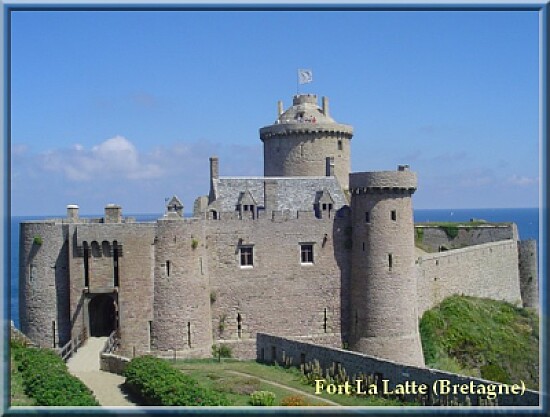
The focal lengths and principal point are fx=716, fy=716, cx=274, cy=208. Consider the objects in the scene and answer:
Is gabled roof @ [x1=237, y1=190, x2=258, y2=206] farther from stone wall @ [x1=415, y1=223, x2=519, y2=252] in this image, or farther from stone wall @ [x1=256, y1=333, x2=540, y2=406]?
stone wall @ [x1=415, y1=223, x2=519, y2=252]

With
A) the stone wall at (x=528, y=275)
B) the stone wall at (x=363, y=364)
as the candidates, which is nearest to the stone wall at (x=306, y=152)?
the stone wall at (x=363, y=364)

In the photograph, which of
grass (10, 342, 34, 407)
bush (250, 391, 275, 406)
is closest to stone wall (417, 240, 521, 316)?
→ bush (250, 391, 275, 406)

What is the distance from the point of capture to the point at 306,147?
135 ft

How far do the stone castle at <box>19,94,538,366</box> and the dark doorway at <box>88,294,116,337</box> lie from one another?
7 centimetres

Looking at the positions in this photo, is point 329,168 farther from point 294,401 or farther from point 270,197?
point 294,401

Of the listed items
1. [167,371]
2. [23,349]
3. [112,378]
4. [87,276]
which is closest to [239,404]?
[167,371]

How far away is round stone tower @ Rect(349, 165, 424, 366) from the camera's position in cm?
3375

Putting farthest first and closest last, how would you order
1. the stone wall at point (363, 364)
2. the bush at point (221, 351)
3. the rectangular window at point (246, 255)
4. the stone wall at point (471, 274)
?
the stone wall at point (471, 274), the rectangular window at point (246, 255), the bush at point (221, 351), the stone wall at point (363, 364)

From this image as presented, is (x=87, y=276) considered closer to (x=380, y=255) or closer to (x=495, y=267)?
(x=380, y=255)

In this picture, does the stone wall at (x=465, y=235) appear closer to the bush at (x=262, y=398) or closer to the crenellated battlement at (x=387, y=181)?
the crenellated battlement at (x=387, y=181)

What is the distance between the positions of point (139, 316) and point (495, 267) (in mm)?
25065

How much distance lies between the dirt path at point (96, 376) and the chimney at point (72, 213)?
Answer: 224 inches

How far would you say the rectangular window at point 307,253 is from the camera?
35.3 metres

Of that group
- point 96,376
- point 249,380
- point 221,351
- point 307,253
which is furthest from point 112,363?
point 307,253
